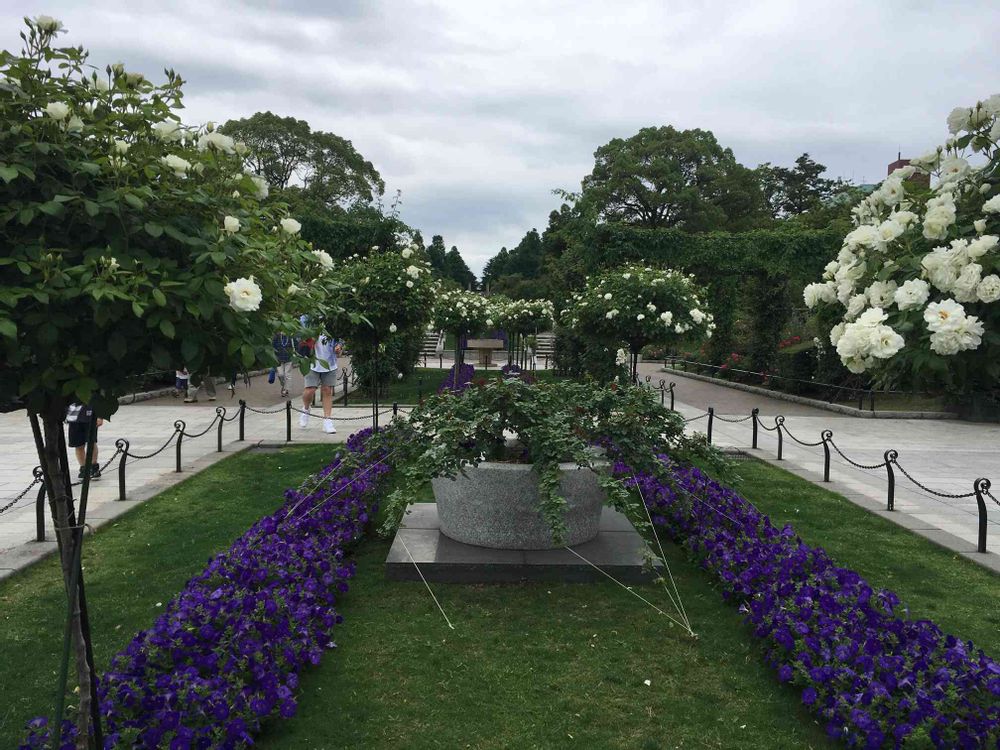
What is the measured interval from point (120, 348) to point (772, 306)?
20.5m

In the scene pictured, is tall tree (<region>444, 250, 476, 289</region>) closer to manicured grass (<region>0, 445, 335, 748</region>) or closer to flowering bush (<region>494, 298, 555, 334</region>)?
flowering bush (<region>494, 298, 555, 334</region>)

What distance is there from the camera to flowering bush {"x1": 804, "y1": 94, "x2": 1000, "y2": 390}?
2.22 m

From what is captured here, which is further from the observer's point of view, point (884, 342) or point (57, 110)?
point (884, 342)

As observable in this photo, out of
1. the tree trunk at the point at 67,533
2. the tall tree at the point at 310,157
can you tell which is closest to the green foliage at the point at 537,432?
the tree trunk at the point at 67,533

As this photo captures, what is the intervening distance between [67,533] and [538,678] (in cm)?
239

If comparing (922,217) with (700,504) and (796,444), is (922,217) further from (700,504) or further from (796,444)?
(796,444)

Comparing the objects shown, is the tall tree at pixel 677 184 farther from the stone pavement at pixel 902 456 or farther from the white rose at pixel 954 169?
the white rose at pixel 954 169

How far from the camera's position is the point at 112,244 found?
217 centimetres

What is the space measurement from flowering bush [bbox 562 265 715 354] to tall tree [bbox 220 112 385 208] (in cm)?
2619

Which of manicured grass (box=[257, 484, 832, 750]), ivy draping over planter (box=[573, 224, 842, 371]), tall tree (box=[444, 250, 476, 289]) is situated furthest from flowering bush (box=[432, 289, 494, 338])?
tall tree (box=[444, 250, 476, 289])

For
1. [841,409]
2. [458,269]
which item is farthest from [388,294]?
[458,269]

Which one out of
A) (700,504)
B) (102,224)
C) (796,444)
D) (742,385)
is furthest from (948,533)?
(742,385)

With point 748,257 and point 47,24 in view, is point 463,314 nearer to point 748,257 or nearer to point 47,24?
point 748,257

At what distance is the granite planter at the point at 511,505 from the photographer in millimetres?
5090
